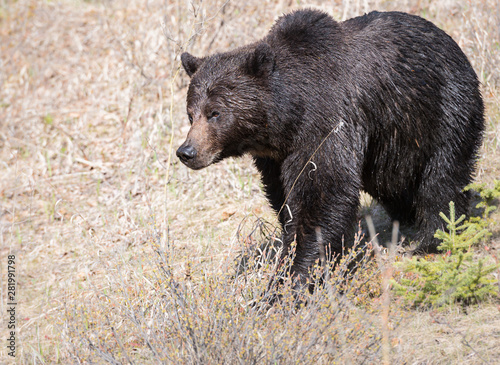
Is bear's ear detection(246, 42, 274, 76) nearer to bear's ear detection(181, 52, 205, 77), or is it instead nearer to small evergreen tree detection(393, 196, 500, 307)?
bear's ear detection(181, 52, 205, 77)

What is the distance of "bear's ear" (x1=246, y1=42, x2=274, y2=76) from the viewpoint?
4719mm

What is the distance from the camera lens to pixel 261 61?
4.79 metres

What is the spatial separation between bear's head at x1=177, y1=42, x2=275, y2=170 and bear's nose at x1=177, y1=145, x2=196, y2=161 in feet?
0.04

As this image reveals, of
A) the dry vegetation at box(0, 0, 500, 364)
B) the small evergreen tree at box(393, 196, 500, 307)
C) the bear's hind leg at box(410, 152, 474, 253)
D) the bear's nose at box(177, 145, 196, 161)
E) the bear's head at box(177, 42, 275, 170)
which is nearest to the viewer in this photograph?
the dry vegetation at box(0, 0, 500, 364)

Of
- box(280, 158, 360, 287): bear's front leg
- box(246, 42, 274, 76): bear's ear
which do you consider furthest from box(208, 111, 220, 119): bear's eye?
box(280, 158, 360, 287): bear's front leg

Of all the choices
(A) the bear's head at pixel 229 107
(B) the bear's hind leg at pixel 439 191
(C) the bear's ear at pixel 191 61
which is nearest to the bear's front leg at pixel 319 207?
(A) the bear's head at pixel 229 107

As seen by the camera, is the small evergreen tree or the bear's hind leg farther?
the bear's hind leg

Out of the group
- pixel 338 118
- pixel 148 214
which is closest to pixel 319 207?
pixel 338 118

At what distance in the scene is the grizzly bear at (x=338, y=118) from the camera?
15.7 ft

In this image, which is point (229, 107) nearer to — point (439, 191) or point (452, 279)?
point (439, 191)

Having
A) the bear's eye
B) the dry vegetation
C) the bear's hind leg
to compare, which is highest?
the bear's eye

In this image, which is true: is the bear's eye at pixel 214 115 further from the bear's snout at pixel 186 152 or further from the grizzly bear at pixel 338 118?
the bear's snout at pixel 186 152

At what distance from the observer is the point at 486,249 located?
188 inches

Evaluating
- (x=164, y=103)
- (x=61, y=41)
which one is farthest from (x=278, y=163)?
(x=61, y=41)
